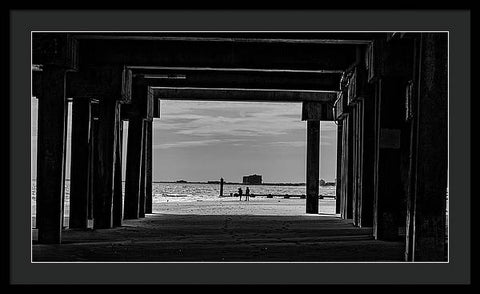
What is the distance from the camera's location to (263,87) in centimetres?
1967

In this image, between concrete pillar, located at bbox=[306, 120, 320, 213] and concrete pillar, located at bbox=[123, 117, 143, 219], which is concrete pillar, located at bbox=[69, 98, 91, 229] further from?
concrete pillar, located at bbox=[306, 120, 320, 213]

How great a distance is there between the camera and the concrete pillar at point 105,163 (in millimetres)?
15820

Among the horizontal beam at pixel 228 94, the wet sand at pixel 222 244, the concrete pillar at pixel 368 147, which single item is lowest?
the wet sand at pixel 222 244

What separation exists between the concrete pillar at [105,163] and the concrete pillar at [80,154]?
17.8 inches

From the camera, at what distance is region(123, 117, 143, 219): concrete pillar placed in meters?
A: 19.5

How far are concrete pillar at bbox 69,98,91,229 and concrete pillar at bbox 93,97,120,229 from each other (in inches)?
17.8

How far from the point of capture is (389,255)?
10883mm

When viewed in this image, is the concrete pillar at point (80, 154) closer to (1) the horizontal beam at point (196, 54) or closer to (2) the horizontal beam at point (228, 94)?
(1) the horizontal beam at point (196, 54)

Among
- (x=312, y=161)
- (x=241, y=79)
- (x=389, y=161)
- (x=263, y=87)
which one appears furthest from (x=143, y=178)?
(x=389, y=161)

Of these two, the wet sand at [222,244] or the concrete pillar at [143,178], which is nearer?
the wet sand at [222,244]

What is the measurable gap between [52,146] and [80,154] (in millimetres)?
3316

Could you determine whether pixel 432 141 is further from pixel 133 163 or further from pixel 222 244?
pixel 133 163

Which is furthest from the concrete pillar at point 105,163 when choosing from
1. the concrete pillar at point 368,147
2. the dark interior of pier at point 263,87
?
the concrete pillar at point 368,147
